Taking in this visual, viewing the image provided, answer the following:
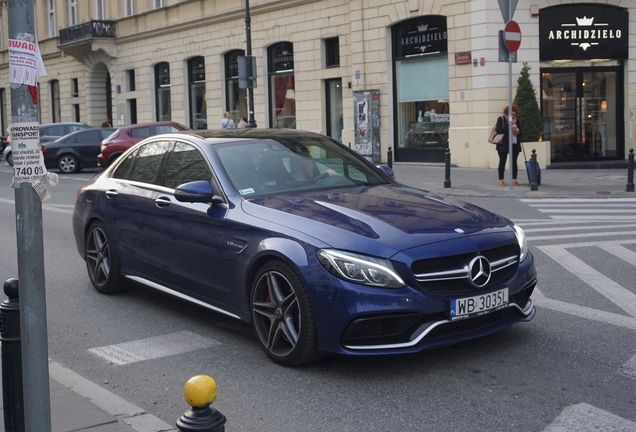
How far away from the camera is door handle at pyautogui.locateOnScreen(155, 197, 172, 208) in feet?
23.5

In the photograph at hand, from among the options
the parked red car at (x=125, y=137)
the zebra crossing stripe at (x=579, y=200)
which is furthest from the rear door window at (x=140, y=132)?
the zebra crossing stripe at (x=579, y=200)

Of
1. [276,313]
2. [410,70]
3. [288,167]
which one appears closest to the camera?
[276,313]

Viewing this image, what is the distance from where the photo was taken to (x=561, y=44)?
23.7 m

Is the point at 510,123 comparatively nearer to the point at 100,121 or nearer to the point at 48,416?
the point at 48,416

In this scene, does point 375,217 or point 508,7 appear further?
point 508,7

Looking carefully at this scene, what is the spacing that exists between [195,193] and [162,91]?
33.4 meters

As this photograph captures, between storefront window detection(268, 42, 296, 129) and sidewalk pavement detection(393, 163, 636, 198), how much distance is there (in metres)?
7.73

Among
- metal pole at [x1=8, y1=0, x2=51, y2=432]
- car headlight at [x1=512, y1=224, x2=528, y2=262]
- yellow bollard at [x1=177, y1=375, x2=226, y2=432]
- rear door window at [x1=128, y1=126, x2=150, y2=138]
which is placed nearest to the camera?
yellow bollard at [x1=177, y1=375, x2=226, y2=432]

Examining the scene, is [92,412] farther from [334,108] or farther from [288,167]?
[334,108]

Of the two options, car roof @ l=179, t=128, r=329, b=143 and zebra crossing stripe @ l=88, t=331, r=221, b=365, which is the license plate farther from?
car roof @ l=179, t=128, r=329, b=143

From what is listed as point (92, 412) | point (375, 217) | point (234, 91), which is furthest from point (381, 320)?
point (234, 91)

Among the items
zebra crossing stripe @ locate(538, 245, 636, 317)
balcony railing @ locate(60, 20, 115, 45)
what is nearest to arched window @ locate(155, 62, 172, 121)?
balcony railing @ locate(60, 20, 115, 45)

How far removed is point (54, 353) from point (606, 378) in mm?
3818

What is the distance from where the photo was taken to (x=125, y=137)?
87.8 feet
